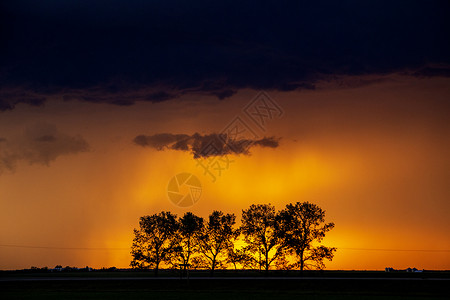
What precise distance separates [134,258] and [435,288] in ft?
228

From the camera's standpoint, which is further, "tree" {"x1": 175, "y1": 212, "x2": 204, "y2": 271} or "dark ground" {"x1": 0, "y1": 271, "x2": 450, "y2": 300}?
"tree" {"x1": 175, "y1": 212, "x2": 204, "y2": 271}

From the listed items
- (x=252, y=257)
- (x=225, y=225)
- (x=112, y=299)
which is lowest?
(x=112, y=299)

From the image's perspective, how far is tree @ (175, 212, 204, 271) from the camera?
385 feet

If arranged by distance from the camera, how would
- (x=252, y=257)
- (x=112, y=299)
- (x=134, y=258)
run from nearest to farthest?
(x=112, y=299)
(x=252, y=257)
(x=134, y=258)

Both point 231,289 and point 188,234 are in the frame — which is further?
point 188,234

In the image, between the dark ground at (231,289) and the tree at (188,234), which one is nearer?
the dark ground at (231,289)

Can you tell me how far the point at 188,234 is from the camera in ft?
392

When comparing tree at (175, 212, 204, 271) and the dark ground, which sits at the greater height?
tree at (175, 212, 204, 271)

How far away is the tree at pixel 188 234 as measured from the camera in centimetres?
11732

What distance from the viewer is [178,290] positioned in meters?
78.2

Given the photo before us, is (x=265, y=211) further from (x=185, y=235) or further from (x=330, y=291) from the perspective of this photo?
(x=330, y=291)

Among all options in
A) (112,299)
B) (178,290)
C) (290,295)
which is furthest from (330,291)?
(112,299)

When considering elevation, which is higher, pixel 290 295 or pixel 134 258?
pixel 134 258

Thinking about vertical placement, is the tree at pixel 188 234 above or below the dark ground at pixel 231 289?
above
